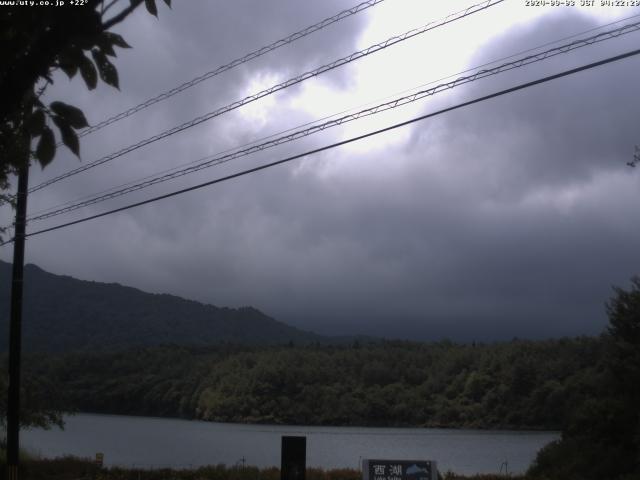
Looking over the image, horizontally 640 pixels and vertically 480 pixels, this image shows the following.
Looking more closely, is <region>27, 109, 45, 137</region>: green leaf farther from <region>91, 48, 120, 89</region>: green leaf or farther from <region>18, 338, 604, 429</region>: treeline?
<region>18, 338, 604, 429</region>: treeline

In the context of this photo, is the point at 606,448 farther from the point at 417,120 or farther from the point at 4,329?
the point at 4,329

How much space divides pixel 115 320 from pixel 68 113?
491ft

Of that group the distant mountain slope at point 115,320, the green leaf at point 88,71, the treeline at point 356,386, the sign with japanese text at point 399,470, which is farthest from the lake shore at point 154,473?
the distant mountain slope at point 115,320

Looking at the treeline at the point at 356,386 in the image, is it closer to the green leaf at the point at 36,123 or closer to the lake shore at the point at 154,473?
the lake shore at the point at 154,473

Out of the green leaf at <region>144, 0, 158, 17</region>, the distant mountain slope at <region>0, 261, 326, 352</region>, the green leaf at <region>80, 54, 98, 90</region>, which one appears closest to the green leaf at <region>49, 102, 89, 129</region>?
the green leaf at <region>80, 54, 98, 90</region>

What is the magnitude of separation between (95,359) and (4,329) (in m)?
9.96

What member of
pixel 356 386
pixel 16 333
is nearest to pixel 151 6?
pixel 16 333

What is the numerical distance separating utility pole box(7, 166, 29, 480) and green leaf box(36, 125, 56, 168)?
673 inches

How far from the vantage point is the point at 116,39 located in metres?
4.05

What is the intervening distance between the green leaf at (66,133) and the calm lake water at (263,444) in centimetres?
3152

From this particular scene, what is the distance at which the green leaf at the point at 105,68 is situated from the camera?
402cm

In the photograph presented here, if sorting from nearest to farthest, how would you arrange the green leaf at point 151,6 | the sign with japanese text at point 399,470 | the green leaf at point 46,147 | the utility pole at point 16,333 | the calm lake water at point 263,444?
the green leaf at point 46,147 → the green leaf at point 151,6 → the sign with japanese text at point 399,470 → the utility pole at point 16,333 → the calm lake water at point 263,444

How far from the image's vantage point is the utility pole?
2023 cm

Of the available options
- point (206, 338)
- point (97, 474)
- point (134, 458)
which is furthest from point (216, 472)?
point (206, 338)
